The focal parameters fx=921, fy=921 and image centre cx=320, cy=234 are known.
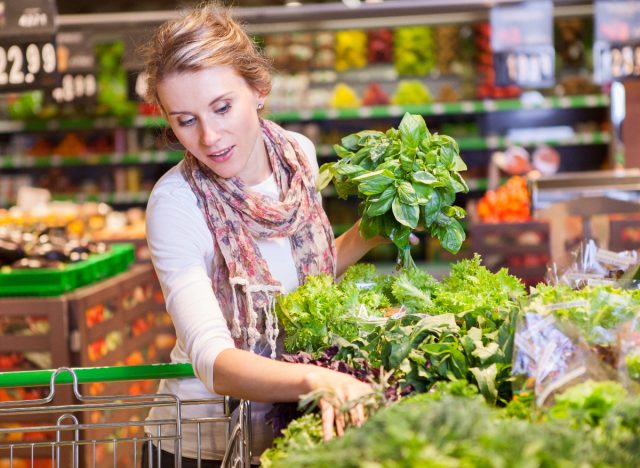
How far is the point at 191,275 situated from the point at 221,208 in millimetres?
289

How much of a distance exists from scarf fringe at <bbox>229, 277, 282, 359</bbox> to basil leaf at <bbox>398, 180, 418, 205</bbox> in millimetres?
372

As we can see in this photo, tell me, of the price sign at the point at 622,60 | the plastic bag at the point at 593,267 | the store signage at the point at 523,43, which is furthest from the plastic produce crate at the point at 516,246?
the plastic bag at the point at 593,267

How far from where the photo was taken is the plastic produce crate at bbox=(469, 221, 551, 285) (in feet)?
17.9

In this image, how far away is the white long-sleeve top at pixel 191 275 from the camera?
1.86 metres

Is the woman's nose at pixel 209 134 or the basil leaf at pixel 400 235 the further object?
the basil leaf at pixel 400 235

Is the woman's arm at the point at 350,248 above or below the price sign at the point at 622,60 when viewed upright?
below

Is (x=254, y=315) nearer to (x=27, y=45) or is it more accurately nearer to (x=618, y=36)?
(x=27, y=45)

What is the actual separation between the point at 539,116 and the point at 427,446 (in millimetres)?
8757

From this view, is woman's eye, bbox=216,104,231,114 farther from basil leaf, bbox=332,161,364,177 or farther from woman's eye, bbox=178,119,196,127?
basil leaf, bbox=332,161,364,177

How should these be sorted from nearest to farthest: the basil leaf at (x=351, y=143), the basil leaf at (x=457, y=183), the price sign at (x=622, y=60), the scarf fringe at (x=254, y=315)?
1. the scarf fringe at (x=254, y=315)
2. the basil leaf at (x=457, y=183)
3. the basil leaf at (x=351, y=143)
4. the price sign at (x=622, y=60)

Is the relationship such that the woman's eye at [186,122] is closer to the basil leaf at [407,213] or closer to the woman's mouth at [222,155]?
the woman's mouth at [222,155]

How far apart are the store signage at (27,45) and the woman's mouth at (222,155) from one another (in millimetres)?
3293

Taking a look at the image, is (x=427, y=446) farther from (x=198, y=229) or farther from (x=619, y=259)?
(x=619, y=259)

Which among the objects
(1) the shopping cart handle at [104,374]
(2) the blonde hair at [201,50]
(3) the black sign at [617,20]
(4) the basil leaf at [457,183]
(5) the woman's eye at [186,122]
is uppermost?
(3) the black sign at [617,20]
